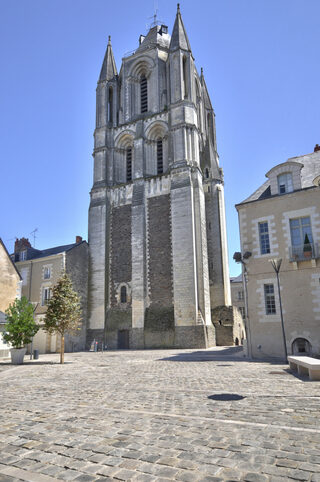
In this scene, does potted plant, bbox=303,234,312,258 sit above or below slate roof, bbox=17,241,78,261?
below

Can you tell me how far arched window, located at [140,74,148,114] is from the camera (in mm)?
34794

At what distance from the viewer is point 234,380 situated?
28.1 ft

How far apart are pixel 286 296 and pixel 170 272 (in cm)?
1302

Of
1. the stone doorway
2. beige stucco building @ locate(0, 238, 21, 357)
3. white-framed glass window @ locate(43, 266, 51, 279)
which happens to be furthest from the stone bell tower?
beige stucco building @ locate(0, 238, 21, 357)

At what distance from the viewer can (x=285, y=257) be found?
49.7ft

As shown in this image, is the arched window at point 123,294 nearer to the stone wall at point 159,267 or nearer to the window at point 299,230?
the stone wall at point 159,267

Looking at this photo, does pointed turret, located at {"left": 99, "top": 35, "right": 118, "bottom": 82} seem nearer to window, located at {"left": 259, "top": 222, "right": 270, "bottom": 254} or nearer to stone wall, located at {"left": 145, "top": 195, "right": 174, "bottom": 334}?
stone wall, located at {"left": 145, "top": 195, "right": 174, "bottom": 334}

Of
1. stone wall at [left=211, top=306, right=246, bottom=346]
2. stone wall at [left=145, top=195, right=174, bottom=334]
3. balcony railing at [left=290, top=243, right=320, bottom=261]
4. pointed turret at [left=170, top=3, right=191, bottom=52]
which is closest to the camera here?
balcony railing at [left=290, top=243, right=320, bottom=261]

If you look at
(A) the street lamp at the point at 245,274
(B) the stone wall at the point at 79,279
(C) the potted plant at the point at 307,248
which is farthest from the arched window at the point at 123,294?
(C) the potted plant at the point at 307,248

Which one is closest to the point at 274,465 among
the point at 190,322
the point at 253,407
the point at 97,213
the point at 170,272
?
the point at 253,407

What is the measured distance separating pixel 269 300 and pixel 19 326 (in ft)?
37.3

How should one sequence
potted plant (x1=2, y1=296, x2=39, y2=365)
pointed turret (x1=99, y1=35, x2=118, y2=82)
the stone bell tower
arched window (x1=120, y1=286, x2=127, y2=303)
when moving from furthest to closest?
pointed turret (x1=99, y1=35, x2=118, y2=82) < arched window (x1=120, y1=286, x2=127, y2=303) < the stone bell tower < potted plant (x1=2, y1=296, x2=39, y2=365)

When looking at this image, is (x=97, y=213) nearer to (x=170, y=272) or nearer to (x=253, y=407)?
(x=170, y=272)

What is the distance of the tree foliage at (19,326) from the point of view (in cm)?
1599
